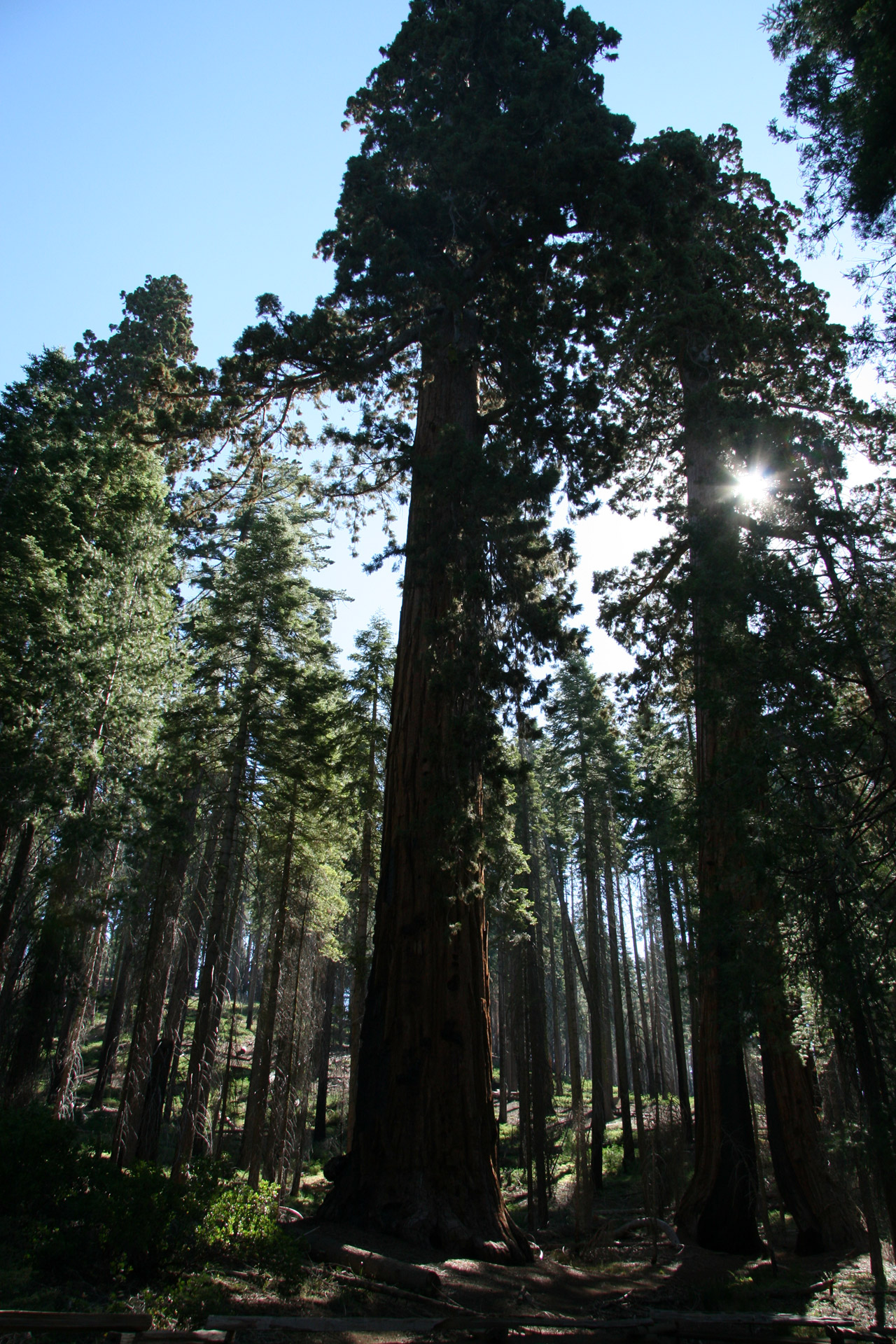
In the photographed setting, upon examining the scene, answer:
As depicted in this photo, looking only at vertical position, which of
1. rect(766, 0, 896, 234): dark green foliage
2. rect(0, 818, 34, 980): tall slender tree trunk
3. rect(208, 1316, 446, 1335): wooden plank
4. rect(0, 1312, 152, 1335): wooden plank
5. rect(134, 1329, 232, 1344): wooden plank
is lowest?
rect(208, 1316, 446, 1335): wooden plank

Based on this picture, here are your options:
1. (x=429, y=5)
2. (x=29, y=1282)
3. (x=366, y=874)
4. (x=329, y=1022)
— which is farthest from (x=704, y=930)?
(x=329, y=1022)

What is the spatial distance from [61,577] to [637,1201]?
20291 mm

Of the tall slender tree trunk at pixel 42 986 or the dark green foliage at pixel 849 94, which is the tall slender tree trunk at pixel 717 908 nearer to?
the dark green foliage at pixel 849 94

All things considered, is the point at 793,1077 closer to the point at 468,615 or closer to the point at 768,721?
the point at 768,721

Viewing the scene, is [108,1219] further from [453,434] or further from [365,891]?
[365,891]

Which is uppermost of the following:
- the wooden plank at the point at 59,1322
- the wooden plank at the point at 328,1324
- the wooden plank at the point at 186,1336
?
the wooden plank at the point at 59,1322

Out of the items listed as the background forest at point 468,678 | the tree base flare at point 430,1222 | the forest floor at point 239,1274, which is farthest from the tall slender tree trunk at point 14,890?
the tree base flare at point 430,1222

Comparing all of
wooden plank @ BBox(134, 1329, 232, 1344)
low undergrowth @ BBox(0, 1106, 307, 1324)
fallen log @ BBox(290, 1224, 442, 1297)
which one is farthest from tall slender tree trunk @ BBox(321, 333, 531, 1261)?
wooden plank @ BBox(134, 1329, 232, 1344)

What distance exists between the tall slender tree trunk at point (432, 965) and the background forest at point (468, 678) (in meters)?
0.04

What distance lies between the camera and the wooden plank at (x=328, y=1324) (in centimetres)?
371

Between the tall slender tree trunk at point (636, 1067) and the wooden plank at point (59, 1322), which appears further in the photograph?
the tall slender tree trunk at point (636, 1067)

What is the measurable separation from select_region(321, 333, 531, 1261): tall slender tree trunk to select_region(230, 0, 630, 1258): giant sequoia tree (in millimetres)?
20

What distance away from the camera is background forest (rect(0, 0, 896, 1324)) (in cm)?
694

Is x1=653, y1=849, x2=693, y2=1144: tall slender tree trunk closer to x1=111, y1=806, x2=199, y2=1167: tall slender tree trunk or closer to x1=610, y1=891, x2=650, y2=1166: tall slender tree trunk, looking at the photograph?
x1=610, y1=891, x2=650, y2=1166: tall slender tree trunk
